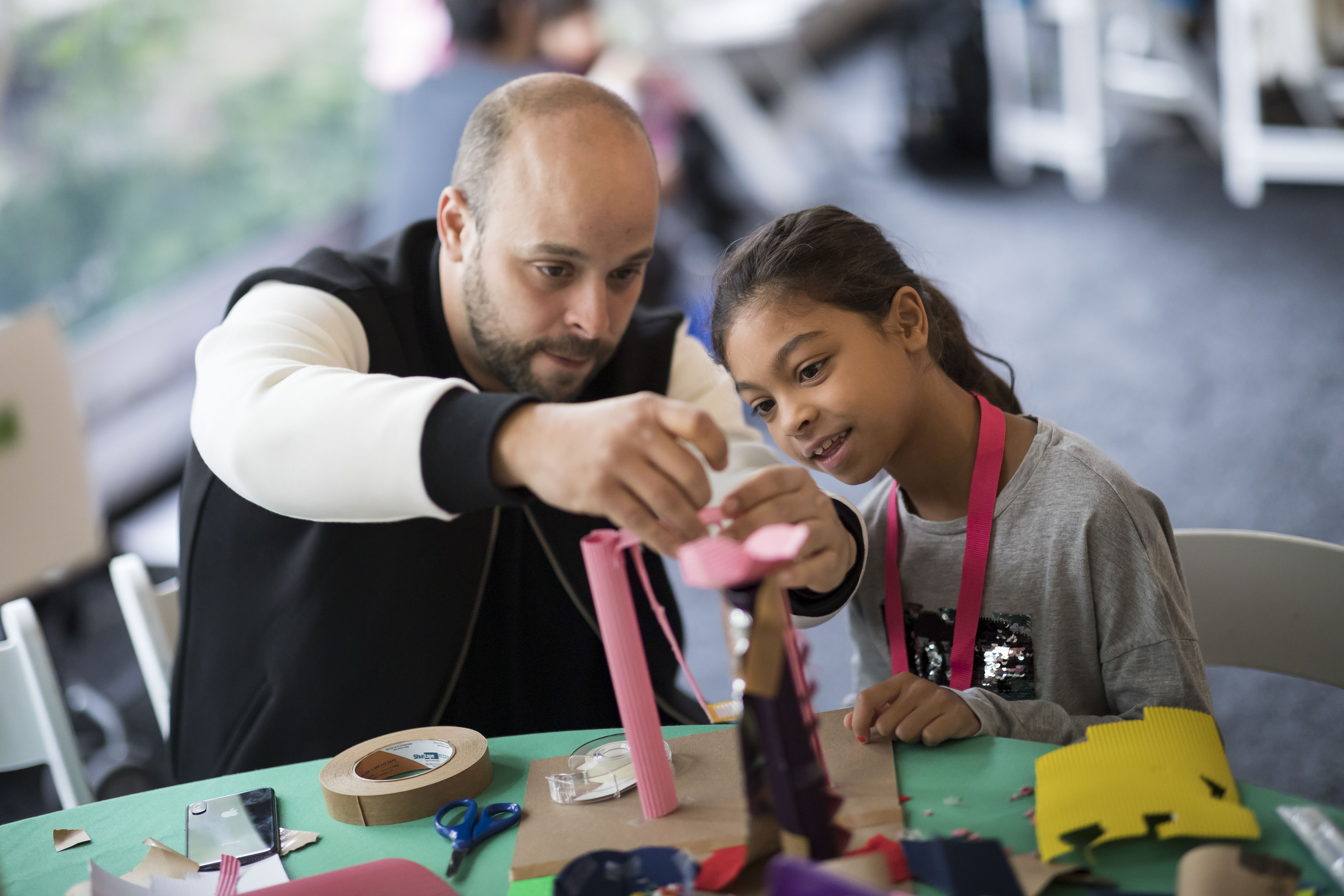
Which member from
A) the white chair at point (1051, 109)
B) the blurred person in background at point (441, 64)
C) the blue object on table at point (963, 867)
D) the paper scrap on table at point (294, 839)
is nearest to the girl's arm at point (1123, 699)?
the blue object on table at point (963, 867)

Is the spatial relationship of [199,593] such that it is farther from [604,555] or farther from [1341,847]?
[1341,847]

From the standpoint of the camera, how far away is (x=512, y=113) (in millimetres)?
1376

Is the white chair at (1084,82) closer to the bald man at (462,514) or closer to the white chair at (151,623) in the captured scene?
the bald man at (462,514)

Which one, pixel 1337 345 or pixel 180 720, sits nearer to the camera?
pixel 180 720

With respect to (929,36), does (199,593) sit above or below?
below

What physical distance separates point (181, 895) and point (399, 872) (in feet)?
0.60

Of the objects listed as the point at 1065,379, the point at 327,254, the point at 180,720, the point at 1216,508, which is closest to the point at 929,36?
the point at 1065,379

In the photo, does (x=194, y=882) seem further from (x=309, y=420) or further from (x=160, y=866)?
(x=309, y=420)

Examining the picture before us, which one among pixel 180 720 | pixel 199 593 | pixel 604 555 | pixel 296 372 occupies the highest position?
pixel 296 372

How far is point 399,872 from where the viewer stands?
0.83m

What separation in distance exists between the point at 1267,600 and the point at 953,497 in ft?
1.13

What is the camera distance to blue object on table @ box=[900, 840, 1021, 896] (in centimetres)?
73

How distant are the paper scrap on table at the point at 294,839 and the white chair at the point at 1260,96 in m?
4.09

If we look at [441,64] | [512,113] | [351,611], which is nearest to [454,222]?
[512,113]
